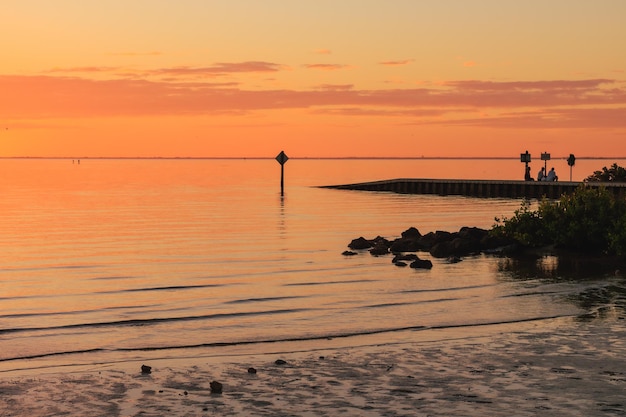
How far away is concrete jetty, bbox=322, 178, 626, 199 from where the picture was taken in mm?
78250

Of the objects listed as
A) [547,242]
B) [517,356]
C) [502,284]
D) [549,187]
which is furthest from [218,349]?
[549,187]

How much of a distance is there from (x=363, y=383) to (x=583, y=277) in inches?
582

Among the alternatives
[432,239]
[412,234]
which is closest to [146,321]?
[432,239]

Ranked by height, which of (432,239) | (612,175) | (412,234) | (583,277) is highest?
(612,175)

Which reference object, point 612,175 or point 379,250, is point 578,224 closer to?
point 379,250

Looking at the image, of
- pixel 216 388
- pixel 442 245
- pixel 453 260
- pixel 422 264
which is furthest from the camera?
pixel 442 245

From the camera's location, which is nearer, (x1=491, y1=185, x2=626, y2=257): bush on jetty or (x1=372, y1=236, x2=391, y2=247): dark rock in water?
(x1=491, y1=185, x2=626, y2=257): bush on jetty

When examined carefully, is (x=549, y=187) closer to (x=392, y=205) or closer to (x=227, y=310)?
(x=392, y=205)

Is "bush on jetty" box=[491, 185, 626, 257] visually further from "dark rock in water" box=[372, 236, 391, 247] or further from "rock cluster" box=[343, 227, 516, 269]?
"dark rock in water" box=[372, 236, 391, 247]

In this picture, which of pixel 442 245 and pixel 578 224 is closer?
pixel 578 224

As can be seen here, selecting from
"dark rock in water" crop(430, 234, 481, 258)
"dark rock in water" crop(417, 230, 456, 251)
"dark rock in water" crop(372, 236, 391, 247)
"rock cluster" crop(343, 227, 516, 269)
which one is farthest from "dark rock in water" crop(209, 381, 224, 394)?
"dark rock in water" crop(372, 236, 391, 247)

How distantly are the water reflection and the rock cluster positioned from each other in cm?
202

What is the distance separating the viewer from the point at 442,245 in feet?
108

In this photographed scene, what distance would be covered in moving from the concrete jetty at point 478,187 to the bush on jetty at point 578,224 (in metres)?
37.8
